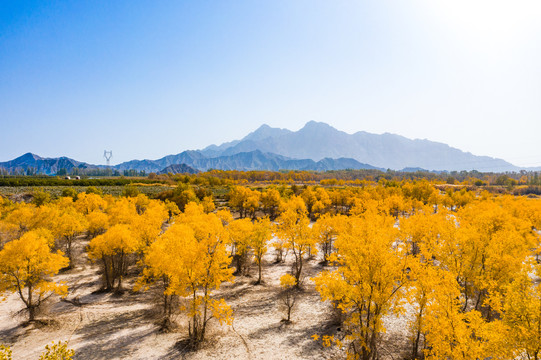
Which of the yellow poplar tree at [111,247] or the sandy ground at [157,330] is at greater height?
the yellow poplar tree at [111,247]

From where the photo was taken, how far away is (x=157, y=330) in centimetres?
2731

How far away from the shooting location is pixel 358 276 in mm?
19906

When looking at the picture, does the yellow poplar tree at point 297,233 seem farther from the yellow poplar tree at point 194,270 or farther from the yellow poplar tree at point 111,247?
the yellow poplar tree at point 111,247

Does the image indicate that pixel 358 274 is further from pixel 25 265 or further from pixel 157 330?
pixel 25 265

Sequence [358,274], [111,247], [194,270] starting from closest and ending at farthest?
[358,274]
[194,270]
[111,247]

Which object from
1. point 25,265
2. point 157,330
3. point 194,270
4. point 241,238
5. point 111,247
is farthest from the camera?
point 241,238

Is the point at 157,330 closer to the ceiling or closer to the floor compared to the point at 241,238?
closer to the floor

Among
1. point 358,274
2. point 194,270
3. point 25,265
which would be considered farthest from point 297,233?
point 25,265

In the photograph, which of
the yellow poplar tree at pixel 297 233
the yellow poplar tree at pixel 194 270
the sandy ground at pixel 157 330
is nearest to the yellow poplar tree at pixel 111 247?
the sandy ground at pixel 157 330

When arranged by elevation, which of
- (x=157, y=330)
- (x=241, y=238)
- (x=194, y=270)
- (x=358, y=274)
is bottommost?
(x=157, y=330)

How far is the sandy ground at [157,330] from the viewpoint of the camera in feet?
78.5

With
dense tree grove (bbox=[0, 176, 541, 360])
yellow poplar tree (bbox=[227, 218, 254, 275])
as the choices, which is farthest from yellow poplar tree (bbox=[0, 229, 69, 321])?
yellow poplar tree (bbox=[227, 218, 254, 275])

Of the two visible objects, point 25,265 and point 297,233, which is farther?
point 297,233

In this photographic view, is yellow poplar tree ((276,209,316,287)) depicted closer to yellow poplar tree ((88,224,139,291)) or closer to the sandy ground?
the sandy ground
